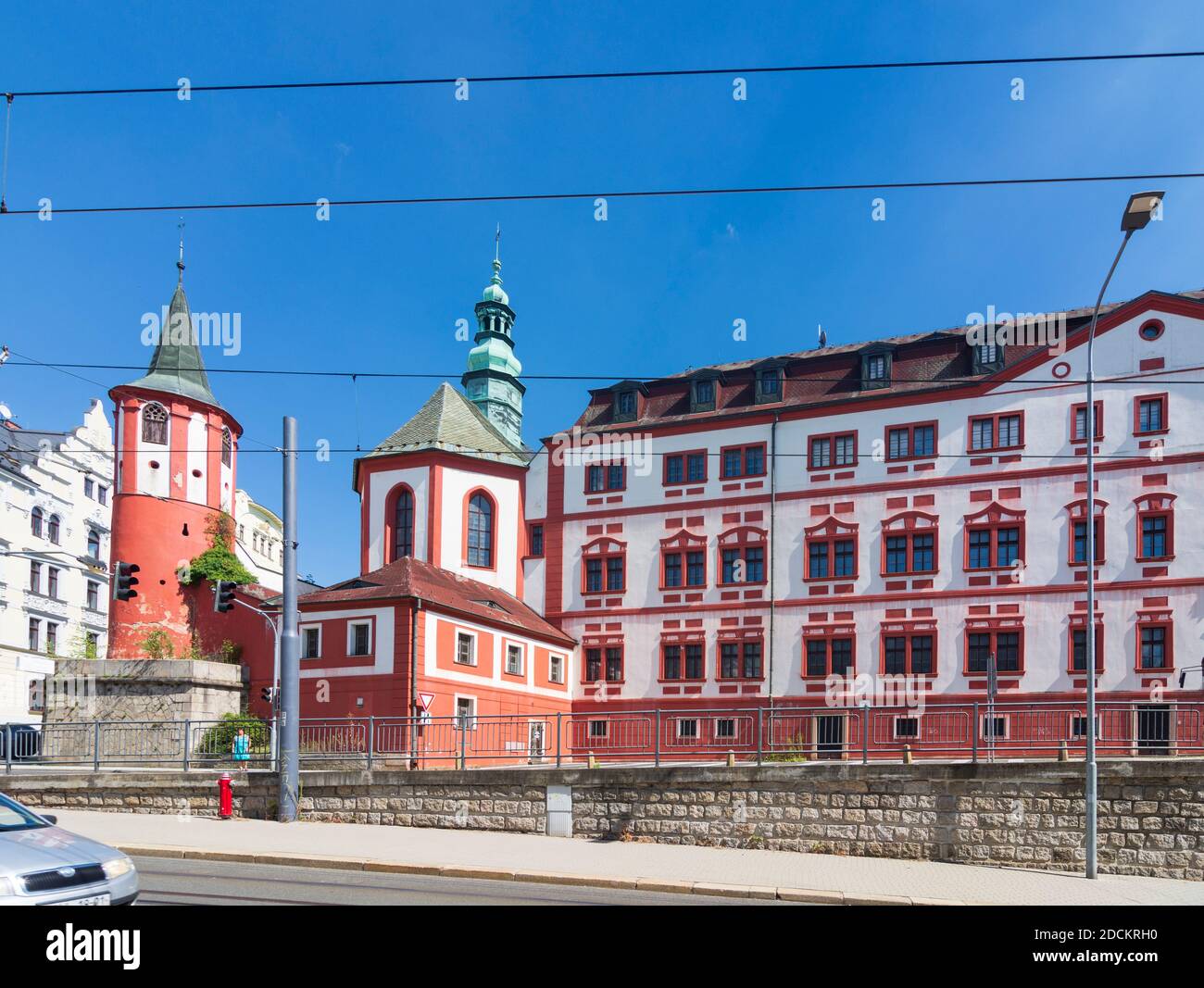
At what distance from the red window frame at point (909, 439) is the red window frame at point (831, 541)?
9.04 feet

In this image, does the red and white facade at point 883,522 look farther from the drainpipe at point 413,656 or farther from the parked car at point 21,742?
the parked car at point 21,742

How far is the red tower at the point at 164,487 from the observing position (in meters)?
42.3

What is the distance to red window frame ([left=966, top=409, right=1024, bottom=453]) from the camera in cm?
3722

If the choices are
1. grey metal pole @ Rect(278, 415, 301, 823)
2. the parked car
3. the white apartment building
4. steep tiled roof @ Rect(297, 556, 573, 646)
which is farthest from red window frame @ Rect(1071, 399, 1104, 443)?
the white apartment building

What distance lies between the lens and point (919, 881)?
15.9 metres

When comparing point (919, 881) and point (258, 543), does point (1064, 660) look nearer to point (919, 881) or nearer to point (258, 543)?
point (919, 881)

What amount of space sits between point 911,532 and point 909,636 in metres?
3.55

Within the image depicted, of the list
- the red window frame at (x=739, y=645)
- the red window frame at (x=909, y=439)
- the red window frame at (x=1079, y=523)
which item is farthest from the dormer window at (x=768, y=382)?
the red window frame at (x=1079, y=523)

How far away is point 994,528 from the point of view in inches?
1467

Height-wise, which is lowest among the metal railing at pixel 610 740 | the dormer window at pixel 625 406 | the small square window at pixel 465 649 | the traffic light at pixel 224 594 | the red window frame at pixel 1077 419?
the metal railing at pixel 610 740

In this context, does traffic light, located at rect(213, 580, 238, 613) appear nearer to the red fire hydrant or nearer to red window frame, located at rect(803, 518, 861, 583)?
the red fire hydrant

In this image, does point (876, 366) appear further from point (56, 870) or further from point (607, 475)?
point (56, 870)
